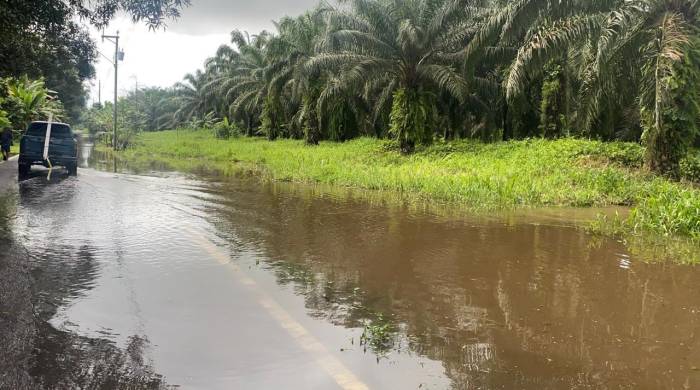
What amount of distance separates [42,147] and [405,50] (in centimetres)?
1307

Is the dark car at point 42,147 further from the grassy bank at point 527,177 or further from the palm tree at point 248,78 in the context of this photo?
the palm tree at point 248,78

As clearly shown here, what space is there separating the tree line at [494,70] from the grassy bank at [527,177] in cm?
140

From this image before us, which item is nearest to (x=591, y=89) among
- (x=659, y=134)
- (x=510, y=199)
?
(x=659, y=134)

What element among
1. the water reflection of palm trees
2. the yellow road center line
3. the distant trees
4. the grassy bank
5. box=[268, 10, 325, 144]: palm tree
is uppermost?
box=[268, 10, 325, 144]: palm tree

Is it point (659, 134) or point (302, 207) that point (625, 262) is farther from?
point (659, 134)

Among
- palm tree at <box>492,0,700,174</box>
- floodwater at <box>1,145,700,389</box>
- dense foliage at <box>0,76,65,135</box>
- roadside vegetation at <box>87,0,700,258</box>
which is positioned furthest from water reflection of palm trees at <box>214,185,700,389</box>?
dense foliage at <box>0,76,65,135</box>

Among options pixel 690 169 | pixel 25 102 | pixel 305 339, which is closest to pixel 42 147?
pixel 305 339

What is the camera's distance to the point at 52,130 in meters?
17.5

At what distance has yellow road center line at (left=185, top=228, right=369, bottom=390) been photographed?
3.66 meters

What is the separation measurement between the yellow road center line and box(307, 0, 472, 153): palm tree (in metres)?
17.0

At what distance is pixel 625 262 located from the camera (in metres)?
7.06

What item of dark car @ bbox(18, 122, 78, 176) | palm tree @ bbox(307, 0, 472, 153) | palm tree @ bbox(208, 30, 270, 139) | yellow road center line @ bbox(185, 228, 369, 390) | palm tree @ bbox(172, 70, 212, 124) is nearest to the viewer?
yellow road center line @ bbox(185, 228, 369, 390)

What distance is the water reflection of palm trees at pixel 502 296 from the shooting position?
3.99 meters

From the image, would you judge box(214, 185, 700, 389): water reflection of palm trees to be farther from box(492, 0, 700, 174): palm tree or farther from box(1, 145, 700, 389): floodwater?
box(492, 0, 700, 174): palm tree
